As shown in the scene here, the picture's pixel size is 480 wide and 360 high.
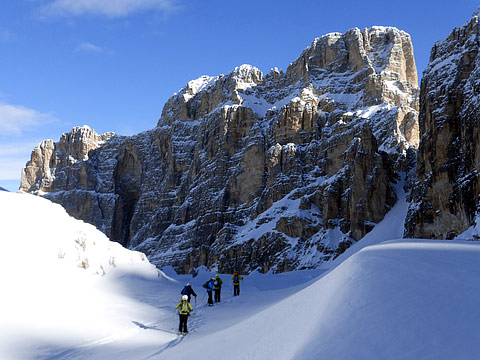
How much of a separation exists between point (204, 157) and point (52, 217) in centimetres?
10503

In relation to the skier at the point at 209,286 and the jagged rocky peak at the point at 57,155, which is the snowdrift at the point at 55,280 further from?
the jagged rocky peak at the point at 57,155

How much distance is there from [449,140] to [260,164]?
2313 inches

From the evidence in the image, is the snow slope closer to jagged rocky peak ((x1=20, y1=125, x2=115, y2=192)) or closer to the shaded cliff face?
the shaded cliff face

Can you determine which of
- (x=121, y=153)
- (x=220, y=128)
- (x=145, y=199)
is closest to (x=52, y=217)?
(x=220, y=128)

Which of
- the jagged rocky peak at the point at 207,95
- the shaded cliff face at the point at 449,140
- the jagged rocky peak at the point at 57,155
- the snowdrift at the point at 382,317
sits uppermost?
the jagged rocky peak at the point at 207,95

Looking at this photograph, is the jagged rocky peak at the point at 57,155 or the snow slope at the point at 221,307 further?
the jagged rocky peak at the point at 57,155

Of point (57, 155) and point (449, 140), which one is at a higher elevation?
point (57, 155)

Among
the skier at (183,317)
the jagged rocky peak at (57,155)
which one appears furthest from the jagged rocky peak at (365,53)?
the skier at (183,317)

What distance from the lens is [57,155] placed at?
6230 inches

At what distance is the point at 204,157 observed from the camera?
12925 cm

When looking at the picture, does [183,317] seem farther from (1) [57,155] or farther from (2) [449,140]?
(1) [57,155]

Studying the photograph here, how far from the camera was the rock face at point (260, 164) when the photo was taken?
82.4 metres

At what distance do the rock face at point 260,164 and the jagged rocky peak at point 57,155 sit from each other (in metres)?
0.42

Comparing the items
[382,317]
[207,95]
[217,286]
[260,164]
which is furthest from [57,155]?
[382,317]
